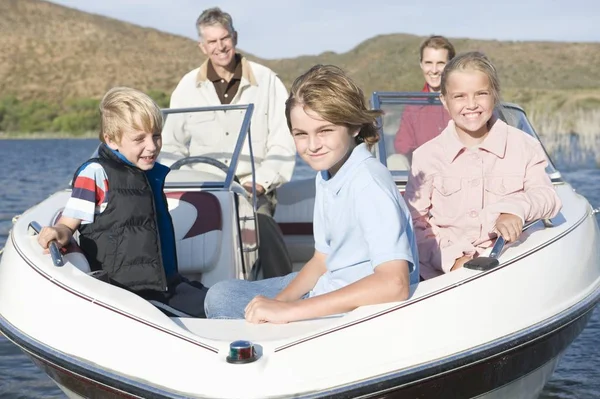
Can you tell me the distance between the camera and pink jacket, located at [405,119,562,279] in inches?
129

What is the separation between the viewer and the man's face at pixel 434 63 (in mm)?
4973

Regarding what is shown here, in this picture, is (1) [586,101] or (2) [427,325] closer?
(2) [427,325]

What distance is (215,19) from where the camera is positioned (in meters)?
5.02

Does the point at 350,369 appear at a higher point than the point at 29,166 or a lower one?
higher

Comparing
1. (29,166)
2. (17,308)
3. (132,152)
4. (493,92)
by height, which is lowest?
(29,166)

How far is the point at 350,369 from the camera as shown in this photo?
8.09 ft

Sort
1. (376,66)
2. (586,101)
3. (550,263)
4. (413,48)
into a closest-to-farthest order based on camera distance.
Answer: (550,263) < (586,101) < (376,66) < (413,48)

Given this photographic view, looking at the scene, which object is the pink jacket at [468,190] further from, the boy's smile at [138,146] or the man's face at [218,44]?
the man's face at [218,44]

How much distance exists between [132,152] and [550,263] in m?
1.76

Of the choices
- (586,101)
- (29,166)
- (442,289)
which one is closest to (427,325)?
(442,289)

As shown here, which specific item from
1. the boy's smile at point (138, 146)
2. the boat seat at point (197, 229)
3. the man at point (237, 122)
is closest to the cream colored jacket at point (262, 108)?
the man at point (237, 122)

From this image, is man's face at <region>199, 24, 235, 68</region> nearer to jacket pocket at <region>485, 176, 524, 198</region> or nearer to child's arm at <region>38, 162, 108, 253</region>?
child's arm at <region>38, 162, 108, 253</region>

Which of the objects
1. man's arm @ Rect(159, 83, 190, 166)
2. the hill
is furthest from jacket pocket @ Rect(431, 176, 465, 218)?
the hill

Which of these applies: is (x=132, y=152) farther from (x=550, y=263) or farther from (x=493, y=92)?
(x=550, y=263)
